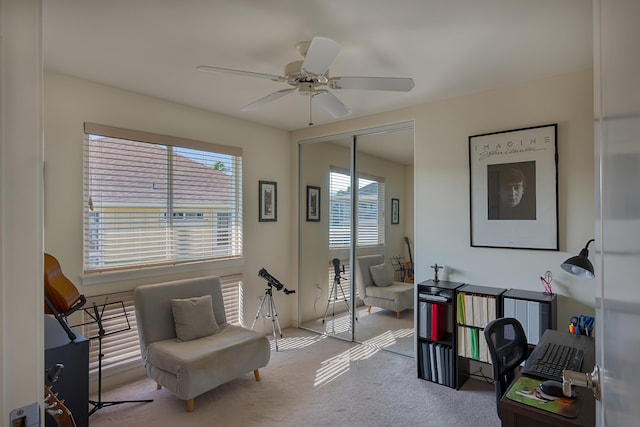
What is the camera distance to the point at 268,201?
4504 millimetres

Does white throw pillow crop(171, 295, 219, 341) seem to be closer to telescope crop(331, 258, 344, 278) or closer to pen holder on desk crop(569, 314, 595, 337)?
telescope crop(331, 258, 344, 278)

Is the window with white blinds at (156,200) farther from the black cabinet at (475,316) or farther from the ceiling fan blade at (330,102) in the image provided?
the black cabinet at (475,316)

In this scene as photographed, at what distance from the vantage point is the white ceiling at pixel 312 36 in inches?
75.7

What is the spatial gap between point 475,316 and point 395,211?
1351mm

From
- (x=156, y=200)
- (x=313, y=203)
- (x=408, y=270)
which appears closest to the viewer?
(x=156, y=200)

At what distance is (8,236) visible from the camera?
27.0 inches

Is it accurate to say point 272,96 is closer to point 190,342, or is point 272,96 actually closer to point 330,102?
point 330,102

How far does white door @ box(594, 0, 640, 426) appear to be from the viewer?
1.32 feet

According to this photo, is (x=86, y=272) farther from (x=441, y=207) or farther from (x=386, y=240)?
(x=441, y=207)

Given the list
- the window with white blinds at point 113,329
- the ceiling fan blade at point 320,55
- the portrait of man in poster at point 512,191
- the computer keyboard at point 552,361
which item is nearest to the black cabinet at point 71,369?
the window with white blinds at point 113,329

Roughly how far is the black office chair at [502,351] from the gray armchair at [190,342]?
1.96 meters

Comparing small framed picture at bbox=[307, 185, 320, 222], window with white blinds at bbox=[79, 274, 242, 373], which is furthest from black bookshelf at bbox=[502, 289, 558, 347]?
window with white blinds at bbox=[79, 274, 242, 373]

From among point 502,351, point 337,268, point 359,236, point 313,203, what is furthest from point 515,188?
point 313,203

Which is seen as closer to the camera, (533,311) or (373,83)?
(373,83)
